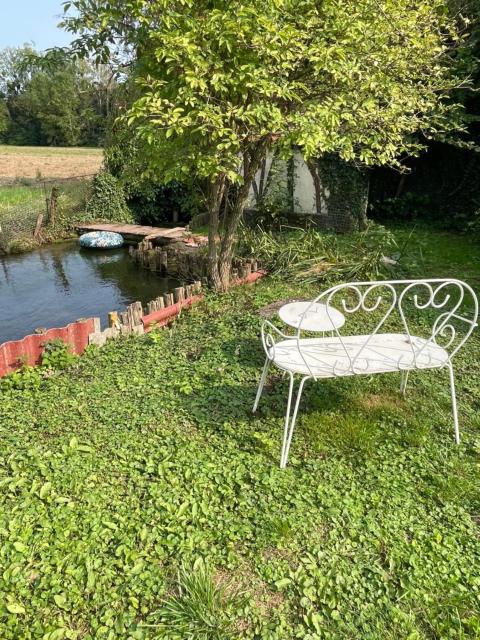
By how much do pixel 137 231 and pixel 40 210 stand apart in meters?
3.17

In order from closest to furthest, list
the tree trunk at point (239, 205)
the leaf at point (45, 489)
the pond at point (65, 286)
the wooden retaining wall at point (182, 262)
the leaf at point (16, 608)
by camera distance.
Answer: the leaf at point (16, 608), the leaf at point (45, 489), the tree trunk at point (239, 205), the wooden retaining wall at point (182, 262), the pond at point (65, 286)

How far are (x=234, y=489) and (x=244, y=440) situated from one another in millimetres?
527

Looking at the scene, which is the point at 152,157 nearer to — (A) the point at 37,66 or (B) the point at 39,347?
(A) the point at 37,66

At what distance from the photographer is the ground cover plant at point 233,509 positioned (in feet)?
6.91

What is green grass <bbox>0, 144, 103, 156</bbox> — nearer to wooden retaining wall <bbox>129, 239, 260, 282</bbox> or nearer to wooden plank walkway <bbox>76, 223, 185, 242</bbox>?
wooden plank walkway <bbox>76, 223, 185, 242</bbox>

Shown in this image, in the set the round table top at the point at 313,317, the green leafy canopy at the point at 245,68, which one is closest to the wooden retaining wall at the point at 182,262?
the green leafy canopy at the point at 245,68

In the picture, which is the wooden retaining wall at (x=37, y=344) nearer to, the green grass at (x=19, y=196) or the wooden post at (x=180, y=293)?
the wooden post at (x=180, y=293)

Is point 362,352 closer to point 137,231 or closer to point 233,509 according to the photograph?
point 233,509

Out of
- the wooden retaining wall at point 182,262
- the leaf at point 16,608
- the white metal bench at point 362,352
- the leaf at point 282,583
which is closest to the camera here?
the leaf at point 16,608

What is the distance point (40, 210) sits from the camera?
1342 cm

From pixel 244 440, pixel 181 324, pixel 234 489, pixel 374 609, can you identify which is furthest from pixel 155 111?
pixel 374 609

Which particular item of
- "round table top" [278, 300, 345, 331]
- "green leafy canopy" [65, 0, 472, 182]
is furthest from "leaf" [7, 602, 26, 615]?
"green leafy canopy" [65, 0, 472, 182]

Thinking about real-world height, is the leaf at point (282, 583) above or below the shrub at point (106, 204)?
below

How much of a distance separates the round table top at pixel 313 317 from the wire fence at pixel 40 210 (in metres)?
10.4
